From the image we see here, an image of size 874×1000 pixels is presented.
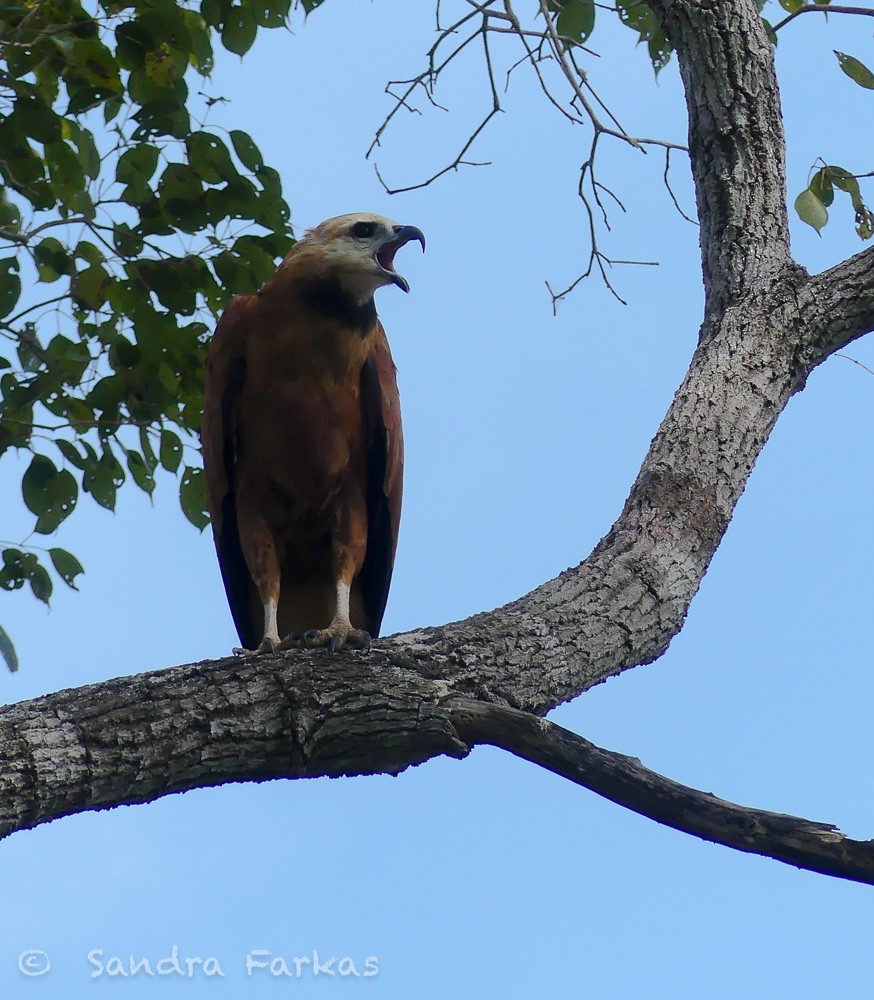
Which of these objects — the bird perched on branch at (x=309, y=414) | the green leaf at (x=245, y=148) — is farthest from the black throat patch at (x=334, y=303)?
the green leaf at (x=245, y=148)

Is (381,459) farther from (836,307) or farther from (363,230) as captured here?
(836,307)

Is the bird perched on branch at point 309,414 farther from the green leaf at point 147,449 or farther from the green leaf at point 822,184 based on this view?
the green leaf at point 822,184

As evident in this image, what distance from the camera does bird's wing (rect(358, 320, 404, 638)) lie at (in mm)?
4410

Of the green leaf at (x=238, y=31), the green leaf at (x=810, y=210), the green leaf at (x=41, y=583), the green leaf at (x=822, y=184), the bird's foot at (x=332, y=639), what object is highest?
the green leaf at (x=238, y=31)

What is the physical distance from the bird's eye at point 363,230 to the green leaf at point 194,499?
1.02 meters

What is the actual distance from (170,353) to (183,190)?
57cm

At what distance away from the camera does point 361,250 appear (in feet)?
14.3

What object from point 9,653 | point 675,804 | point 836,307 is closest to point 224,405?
point 9,653

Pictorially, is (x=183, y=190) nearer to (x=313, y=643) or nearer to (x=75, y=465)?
(x=75, y=465)

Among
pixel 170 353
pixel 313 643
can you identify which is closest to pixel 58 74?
pixel 170 353

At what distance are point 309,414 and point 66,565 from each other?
0.94 metres

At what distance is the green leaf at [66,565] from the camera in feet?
13.0

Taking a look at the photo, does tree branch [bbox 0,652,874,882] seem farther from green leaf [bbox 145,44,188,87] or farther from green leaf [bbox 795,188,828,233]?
green leaf [bbox 795,188,828,233]

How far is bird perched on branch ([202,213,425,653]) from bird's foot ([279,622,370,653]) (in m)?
0.45
